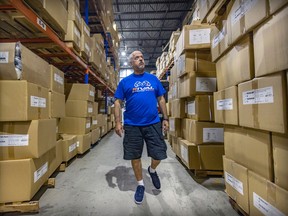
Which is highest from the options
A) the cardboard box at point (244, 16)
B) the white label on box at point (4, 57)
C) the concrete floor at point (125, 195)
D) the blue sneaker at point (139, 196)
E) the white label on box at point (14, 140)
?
the cardboard box at point (244, 16)

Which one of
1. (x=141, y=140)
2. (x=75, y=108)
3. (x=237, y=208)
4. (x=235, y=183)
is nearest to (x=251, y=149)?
(x=235, y=183)

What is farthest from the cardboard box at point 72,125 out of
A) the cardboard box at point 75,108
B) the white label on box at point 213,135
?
the white label on box at point 213,135

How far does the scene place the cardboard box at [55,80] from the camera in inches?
97.6

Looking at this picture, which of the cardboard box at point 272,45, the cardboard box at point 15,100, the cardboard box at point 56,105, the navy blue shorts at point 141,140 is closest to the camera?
the cardboard box at point 272,45

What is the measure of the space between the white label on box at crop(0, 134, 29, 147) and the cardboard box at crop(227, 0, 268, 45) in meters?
2.00

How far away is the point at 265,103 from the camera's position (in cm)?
118

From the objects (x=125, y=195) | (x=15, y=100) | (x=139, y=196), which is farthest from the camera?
(x=125, y=195)

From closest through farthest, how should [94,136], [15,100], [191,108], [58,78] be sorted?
[15,100]
[58,78]
[191,108]
[94,136]

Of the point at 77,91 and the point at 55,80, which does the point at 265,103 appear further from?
the point at 77,91

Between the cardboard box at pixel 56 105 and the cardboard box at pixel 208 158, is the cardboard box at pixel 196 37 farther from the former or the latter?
the cardboard box at pixel 56 105

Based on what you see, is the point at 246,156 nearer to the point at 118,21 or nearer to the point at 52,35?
the point at 52,35

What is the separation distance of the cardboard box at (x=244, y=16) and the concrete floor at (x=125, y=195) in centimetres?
151

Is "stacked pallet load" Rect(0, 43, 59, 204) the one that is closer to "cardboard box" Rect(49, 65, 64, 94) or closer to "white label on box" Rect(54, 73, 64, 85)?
"cardboard box" Rect(49, 65, 64, 94)

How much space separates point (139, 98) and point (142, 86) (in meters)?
0.15
